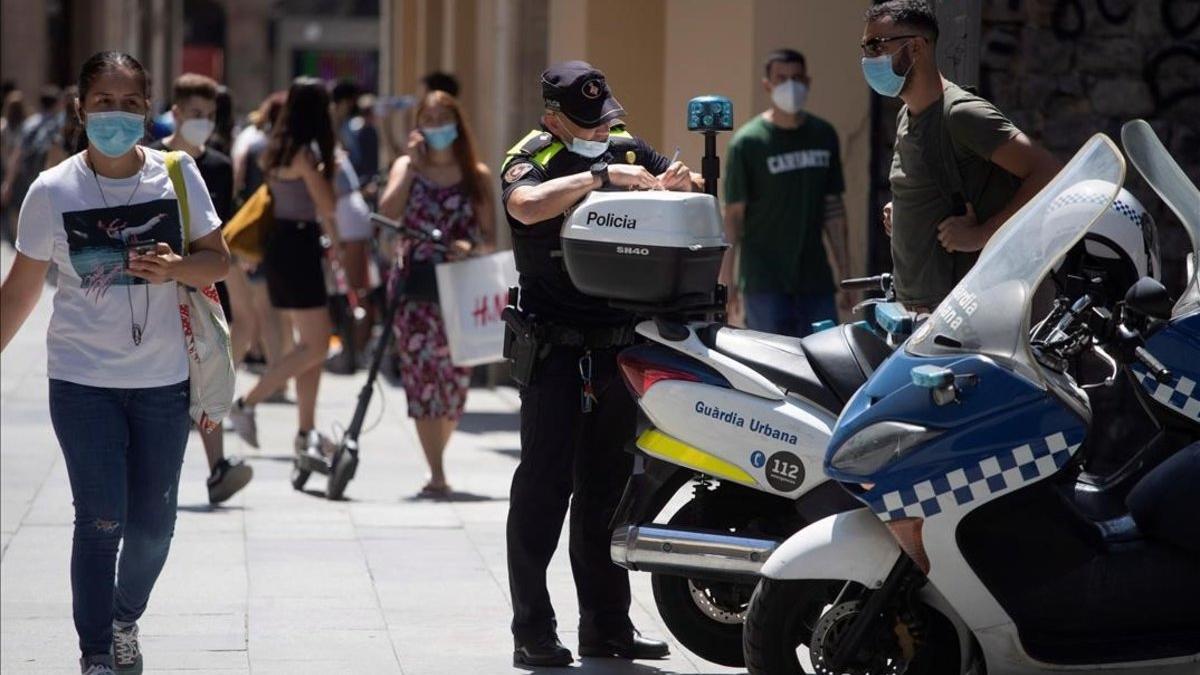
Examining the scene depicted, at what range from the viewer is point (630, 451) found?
5.81 metres

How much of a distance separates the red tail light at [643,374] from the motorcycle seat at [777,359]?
0.12 meters

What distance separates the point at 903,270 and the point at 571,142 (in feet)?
3.33

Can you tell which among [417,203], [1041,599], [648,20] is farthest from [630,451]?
[648,20]

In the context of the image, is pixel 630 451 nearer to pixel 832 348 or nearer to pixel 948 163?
pixel 832 348

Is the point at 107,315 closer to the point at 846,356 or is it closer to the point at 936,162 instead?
the point at 846,356

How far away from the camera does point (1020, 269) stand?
15.9 ft

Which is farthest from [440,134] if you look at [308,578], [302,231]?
[308,578]

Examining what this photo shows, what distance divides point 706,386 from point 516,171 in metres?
0.84

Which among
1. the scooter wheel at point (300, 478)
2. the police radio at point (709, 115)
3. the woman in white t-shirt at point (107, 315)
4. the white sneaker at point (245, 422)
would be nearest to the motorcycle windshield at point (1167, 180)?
the police radio at point (709, 115)

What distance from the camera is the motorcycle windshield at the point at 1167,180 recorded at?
5375mm

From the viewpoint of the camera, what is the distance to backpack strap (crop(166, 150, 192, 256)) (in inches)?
225

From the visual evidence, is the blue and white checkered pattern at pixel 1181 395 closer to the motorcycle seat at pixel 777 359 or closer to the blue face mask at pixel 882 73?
the motorcycle seat at pixel 777 359

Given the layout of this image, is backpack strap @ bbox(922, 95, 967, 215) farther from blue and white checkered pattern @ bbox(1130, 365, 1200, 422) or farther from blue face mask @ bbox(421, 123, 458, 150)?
blue face mask @ bbox(421, 123, 458, 150)

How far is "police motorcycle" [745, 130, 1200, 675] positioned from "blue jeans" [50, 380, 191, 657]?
1647 mm
